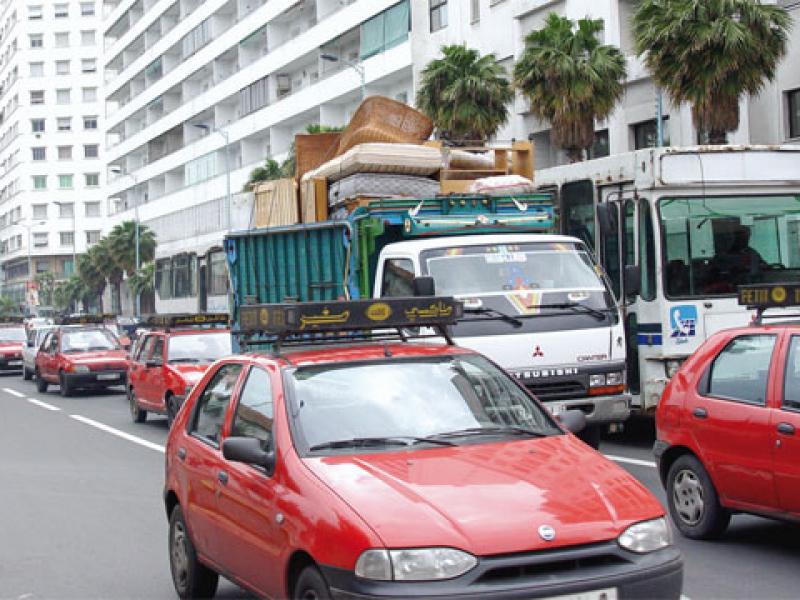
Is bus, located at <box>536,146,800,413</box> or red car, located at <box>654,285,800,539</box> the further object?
bus, located at <box>536,146,800,413</box>

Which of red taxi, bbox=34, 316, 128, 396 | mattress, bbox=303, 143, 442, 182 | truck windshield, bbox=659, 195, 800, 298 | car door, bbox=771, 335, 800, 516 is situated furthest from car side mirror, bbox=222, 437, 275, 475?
red taxi, bbox=34, 316, 128, 396

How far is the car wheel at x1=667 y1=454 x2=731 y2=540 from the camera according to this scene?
334 inches

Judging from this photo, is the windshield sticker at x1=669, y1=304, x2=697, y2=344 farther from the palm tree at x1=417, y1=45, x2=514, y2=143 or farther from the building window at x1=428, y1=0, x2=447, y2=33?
the building window at x1=428, y1=0, x2=447, y2=33

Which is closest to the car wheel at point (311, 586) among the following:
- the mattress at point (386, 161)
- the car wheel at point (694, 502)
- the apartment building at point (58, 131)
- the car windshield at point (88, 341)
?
the car wheel at point (694, 502)

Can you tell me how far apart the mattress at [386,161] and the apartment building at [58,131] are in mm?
104465

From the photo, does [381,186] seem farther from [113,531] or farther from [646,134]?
[646,134]

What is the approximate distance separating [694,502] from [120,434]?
11.8 meters

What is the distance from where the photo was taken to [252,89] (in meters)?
64.6

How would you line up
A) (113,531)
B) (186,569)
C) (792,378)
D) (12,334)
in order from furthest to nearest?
(12,334) → (113,531) → (792,378) → (186,569)

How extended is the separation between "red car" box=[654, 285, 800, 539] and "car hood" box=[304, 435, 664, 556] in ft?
7.42

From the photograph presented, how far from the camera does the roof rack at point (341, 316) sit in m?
6.79

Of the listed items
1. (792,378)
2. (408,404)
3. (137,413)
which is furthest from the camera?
(137,413)

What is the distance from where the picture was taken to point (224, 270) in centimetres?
2703

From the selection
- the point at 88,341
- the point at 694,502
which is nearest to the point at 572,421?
the point at 694,502
